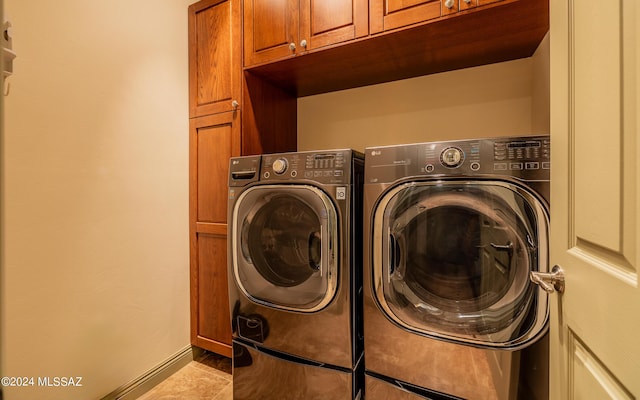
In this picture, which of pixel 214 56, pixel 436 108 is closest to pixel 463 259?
pixel 436 108

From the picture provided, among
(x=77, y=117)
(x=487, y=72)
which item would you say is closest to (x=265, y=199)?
(x=77, y=117)

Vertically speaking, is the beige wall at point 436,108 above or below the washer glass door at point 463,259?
above

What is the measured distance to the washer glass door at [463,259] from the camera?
94cm

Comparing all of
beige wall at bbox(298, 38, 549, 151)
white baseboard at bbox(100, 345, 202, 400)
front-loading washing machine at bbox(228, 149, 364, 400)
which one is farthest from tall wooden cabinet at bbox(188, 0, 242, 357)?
beige wall at bbox(298, 38, 549, 151)

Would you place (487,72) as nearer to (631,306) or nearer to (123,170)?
(631,306)

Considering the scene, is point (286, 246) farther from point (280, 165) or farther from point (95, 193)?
point (95, 193)

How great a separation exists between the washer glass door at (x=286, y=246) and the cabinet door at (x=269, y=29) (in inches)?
31.0

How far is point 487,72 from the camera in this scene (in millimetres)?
1612

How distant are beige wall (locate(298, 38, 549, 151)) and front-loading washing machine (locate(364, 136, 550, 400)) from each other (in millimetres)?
599

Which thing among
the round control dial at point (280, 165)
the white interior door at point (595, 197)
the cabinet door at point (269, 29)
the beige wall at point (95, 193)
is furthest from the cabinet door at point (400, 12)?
the beige wall at point (95, 193)

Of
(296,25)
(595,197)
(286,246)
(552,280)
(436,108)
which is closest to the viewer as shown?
(595,197)

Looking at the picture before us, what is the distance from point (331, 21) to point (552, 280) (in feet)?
4.59

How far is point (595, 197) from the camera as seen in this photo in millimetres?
580

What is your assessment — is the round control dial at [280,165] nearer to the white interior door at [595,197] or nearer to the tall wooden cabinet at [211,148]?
the tall wooden cabinet at [211,148]
